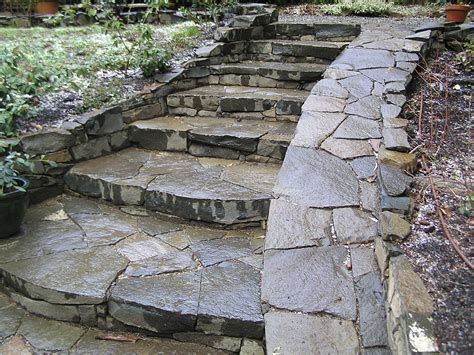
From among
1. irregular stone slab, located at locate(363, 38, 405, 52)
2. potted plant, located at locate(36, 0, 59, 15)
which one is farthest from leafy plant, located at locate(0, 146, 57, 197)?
potted plant, located at locate(36, 0, 59, 15)

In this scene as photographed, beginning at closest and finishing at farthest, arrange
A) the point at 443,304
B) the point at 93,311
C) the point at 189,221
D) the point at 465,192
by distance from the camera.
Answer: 1. the point at 443,304
2. the point at 465,192
3. the point at 93,311
4. the point at 189,221

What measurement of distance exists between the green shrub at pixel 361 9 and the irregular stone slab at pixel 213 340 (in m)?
4.97

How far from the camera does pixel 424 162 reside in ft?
7.32

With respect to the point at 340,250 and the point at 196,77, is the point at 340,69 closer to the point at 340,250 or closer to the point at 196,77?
the point at 196,77

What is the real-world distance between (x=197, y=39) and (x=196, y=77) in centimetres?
80

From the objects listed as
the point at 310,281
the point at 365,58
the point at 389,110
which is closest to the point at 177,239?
the point at 310,281

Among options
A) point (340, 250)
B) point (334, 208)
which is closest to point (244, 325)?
point (340, 250)

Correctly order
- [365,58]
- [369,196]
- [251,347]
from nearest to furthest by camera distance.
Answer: [251,347], [369,196], [365,58]

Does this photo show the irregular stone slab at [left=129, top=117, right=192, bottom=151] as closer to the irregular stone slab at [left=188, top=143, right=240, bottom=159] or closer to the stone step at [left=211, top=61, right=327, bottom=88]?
the irregular stone slab at [left=188, top=143, right=240, bottom=159]

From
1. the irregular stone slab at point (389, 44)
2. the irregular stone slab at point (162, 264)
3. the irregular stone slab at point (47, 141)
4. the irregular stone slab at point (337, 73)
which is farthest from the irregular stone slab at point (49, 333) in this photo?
the irregular stone slab at point (389, 44)

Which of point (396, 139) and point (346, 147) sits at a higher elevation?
point (396, 139)

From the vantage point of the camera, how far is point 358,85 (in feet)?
10.6

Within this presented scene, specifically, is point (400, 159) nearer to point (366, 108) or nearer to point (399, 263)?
point (399, 263)

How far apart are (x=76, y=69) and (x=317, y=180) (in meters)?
2.34
